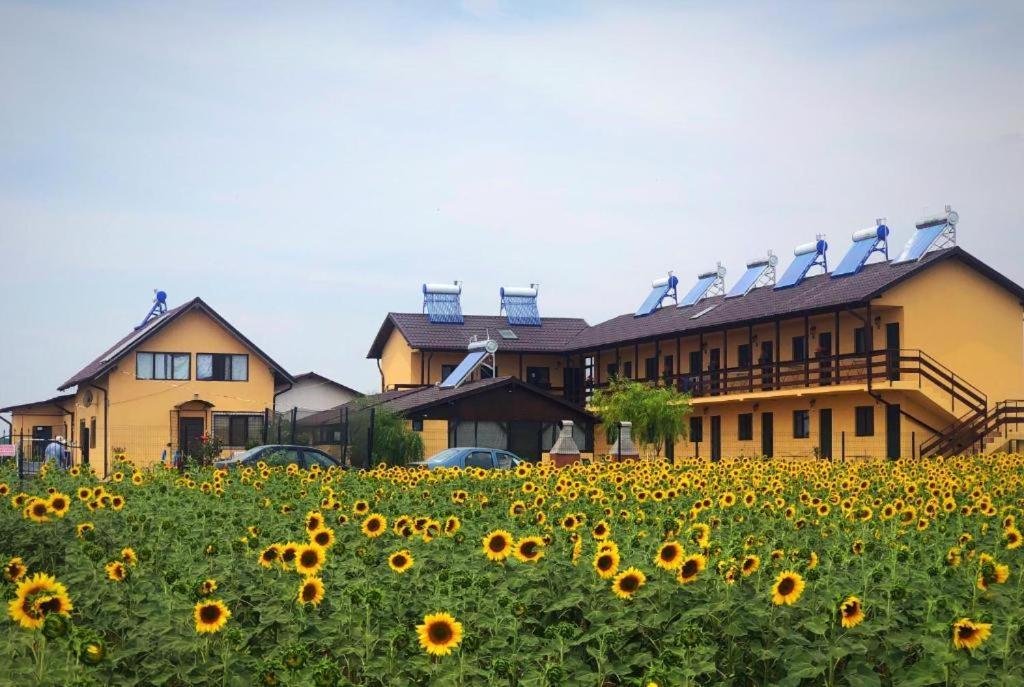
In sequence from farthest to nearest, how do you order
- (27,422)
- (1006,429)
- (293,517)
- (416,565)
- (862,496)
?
(27,422)
(1006,429)
(862,496)
(293,517)
(416,565)

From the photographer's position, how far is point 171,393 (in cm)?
5216

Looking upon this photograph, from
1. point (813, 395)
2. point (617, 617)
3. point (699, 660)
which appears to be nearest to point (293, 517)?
point (617, 617)

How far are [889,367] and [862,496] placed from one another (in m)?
29.1

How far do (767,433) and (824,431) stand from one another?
3.25m

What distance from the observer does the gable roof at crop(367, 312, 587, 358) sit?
198ft

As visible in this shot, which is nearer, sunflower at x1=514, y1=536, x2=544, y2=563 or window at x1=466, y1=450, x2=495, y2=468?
sunflower at x1=514, y1=536, x2=544, y2=563

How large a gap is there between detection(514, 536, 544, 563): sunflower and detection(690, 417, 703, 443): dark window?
4458cm

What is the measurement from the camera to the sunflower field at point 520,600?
629cm

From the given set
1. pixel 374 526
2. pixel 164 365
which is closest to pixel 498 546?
pixel 374 526

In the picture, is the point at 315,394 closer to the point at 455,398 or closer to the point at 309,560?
the point at 455,398

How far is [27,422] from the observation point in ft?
212

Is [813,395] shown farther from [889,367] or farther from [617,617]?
[617,617]

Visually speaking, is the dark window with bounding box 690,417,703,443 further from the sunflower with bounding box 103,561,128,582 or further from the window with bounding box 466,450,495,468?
the sunflower with bounding box 103,561,128,582

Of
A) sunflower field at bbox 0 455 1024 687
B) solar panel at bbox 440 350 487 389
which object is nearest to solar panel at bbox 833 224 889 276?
solar panel at bbox 440 350 487 389
